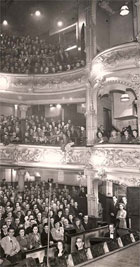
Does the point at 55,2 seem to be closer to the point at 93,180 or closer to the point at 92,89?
the point at 92,89

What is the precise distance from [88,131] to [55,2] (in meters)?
8.54

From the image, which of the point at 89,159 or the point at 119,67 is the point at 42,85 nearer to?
the point at 89,159

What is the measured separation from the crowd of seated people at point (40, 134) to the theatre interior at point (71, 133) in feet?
0.15

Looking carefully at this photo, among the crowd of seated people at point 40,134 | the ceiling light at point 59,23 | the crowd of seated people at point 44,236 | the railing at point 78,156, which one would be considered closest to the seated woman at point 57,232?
the crowd of seated people at point 44,236

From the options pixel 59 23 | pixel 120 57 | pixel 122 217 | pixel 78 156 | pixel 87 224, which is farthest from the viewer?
pixel 59 23

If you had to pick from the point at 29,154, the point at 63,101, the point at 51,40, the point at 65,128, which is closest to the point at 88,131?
the point at 65,128

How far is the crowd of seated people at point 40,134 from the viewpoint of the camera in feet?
38.0

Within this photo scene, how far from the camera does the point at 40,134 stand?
39.7 ft

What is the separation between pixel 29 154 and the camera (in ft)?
39.4

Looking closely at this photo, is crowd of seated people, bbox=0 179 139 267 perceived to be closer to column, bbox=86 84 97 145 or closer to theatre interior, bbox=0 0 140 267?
theatre interior, bbox=0 0 140 267

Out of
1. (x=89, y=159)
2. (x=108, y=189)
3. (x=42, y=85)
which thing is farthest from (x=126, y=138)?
(x=42, y=85)

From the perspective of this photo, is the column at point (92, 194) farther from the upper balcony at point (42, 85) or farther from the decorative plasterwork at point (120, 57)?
the decorative plasterwork at point (120, 57)

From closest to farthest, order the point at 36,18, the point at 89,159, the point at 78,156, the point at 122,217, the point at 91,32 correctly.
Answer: the point at 122,217, the point at 89,159, the point at 78,156, the point at 91,32, the point at 36,18

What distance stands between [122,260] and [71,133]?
6557 mm
